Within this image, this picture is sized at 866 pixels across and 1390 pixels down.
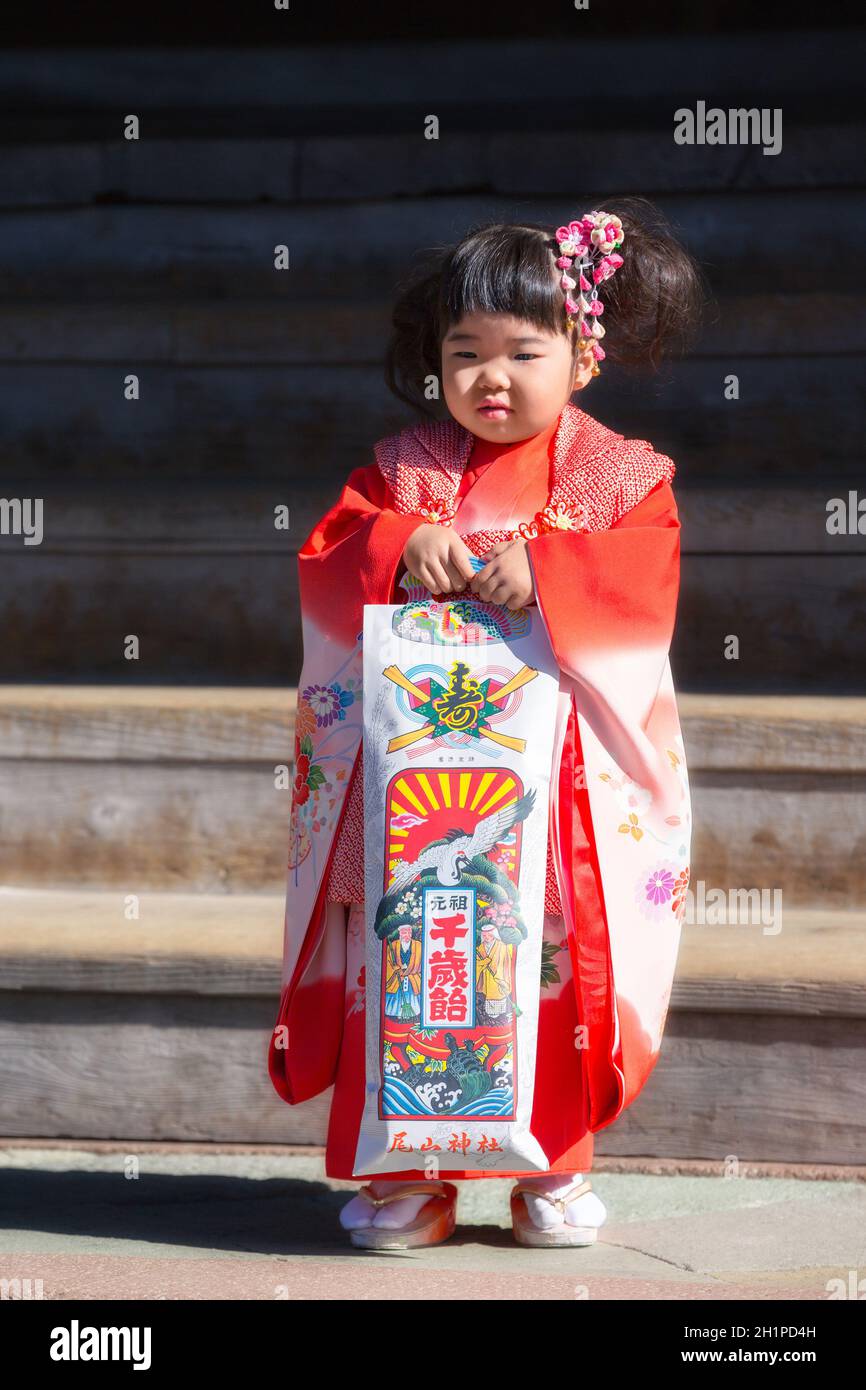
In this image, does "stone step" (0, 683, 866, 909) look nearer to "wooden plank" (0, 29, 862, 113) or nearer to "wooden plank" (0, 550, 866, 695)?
"wooden plank" (0, 550, 866, 695)

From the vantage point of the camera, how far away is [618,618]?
1.99 metres

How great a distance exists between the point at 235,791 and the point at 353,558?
773 millimetres

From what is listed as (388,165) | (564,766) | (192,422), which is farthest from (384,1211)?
(388,165)

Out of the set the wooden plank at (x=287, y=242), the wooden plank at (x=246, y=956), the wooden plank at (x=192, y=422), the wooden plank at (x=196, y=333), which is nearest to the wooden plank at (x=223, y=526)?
the wooden plank at (x=192, y=422)

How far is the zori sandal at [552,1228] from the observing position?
2.06m

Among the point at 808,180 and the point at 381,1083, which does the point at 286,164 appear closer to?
the point at 808,180

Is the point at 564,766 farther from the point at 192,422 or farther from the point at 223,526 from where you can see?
the point at 192,422

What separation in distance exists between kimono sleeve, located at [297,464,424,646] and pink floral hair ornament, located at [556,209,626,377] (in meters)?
0.30

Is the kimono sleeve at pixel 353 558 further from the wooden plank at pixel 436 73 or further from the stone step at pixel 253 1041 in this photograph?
the wooden plank at pixel 436 73

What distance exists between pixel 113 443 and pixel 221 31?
119cm

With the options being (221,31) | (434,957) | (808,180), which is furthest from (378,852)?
(221,31)

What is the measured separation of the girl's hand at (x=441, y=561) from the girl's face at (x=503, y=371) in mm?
156

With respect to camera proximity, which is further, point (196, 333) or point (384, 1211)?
point (196, 333)

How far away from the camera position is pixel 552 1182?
6.84 ft
